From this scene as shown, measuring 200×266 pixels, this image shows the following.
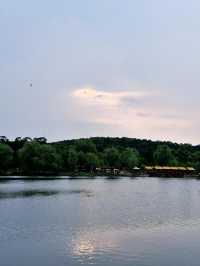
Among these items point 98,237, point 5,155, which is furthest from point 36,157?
point 98,237

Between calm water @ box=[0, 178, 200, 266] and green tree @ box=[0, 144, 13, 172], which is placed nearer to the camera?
calm water @ box=[0, 178, 200, 266]

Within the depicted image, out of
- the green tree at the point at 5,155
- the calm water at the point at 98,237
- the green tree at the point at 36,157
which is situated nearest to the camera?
the calm water at the point at 98,237

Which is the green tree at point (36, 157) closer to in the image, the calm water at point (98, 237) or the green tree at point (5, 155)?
the green tree at point (5, 155)

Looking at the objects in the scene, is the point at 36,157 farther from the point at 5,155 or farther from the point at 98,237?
the point at 98,237

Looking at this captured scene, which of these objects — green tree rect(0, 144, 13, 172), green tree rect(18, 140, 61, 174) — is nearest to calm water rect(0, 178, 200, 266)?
green tree rect(0, 144, 13, 172)

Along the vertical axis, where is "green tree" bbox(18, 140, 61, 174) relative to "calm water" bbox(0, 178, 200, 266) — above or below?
above

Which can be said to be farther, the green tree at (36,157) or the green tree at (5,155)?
the green tree at (36,157)

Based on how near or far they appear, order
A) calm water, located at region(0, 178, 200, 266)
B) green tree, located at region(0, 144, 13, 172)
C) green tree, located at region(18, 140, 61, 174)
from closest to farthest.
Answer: calm water, located at region(0, 178, 200, 266), green tree, located at region(0, 144, 13, 172), green tree, located at region(18, 140, 61, 174)

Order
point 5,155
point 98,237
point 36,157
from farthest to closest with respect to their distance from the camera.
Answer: point 36,157, point 5,155, point 98,237

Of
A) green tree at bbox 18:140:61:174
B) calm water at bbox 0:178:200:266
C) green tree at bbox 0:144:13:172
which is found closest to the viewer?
calm water at bbox 0:178:200:266

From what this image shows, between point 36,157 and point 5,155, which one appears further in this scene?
point 36,157

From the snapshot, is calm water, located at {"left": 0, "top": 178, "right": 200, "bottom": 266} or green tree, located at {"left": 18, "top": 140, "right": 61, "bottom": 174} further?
green tree, located at {"left": 18, "top": 140, "right": 61, "bottom": 174}

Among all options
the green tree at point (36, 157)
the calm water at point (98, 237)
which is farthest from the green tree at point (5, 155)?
the calm water at point (98, 237)

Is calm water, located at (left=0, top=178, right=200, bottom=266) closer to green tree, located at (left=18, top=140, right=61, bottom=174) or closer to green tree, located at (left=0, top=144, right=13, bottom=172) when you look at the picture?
green tree, located at (left=0, top=144, right=13, bottom=172)
